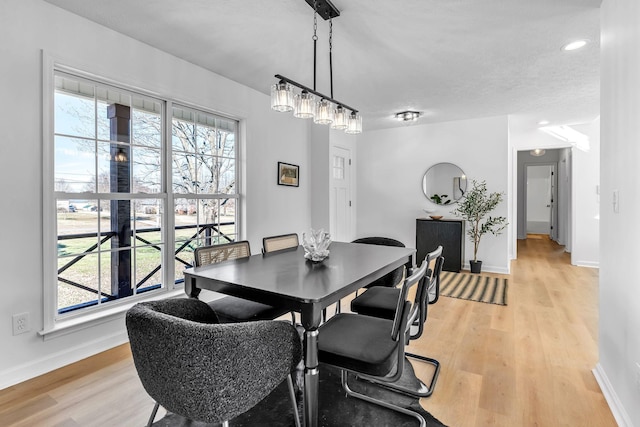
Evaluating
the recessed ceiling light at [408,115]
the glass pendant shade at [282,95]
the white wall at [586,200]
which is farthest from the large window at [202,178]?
the white wall at [586,200]

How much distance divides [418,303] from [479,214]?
12.5 feet

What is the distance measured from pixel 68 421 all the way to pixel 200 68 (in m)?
2.92

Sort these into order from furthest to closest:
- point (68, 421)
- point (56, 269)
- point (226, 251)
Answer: point (226, 251), point (56, 269), point (68, 421)

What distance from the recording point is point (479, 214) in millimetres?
4973

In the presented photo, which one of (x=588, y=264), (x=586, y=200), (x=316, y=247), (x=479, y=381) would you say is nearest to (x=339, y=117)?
(x=316, y=247)

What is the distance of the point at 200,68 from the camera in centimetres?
323

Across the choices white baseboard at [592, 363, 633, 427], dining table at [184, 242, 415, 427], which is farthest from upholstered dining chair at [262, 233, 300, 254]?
white baseboard at [592, 363, 633, 427]

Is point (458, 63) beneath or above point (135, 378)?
above

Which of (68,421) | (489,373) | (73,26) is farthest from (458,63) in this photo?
(68,421)

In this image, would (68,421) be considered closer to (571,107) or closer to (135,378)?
(135,378)

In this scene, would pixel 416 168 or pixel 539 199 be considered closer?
pixel 416 168

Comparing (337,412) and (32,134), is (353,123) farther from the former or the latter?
(32,134)

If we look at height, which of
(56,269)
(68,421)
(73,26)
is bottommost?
(68,421)

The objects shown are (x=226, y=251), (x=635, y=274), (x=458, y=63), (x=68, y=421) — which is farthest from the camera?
(x=458, y=63)
